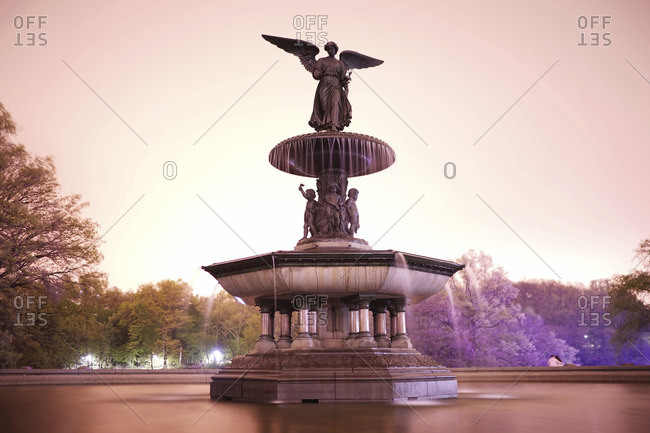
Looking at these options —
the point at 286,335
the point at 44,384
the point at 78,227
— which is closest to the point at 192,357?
the point at 78,227

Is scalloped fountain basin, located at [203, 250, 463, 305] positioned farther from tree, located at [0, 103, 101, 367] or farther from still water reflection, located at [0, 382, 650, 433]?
tree, located at [0, 103, 101, 367]

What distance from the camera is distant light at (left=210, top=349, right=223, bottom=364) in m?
57.1

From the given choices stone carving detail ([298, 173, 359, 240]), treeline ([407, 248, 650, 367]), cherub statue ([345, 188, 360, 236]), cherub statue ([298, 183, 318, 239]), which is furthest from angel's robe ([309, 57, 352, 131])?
treeline ([407, 248, 650, 367])

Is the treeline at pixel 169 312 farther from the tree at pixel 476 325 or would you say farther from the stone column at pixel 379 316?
the stone column at pixel 379 316

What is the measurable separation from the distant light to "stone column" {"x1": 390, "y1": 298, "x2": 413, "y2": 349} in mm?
47958

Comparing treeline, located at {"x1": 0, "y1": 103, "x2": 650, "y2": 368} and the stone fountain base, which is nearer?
the stone fountain base

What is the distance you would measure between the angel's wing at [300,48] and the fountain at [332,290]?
0.09ft

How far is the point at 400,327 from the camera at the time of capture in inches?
472

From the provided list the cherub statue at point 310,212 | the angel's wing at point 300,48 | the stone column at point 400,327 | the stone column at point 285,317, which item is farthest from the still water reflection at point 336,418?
the angel's wing at point 300,48

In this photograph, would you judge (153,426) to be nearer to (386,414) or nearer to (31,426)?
(31,426)

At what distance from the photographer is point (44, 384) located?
18.5 metres

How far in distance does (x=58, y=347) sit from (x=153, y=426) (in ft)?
76.2

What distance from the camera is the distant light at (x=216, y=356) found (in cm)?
5712

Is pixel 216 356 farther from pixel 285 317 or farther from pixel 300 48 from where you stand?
pixel 300 48
